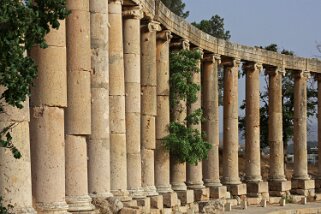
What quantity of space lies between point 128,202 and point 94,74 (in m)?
6.79

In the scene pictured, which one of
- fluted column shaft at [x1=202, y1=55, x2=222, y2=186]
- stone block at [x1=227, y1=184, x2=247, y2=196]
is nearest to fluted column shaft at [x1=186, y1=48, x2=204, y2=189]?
fluted column shaft at [x1=202, y1=55, x2=222, y2=186]

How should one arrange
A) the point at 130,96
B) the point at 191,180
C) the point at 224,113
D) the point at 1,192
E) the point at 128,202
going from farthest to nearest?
1. the point at 224,113
2. the point at 191,180
3. the point at 130,96
4. the point at 128,202
5. the point at 1,192

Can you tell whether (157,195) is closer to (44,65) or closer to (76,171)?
(76,171)

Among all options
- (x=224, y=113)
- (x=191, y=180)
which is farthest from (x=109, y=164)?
(x=224, y=113)

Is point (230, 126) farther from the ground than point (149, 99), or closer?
closer

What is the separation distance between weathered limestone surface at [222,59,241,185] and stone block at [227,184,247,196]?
62cm

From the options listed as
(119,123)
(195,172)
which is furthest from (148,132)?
(195,172)

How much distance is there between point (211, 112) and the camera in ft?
207

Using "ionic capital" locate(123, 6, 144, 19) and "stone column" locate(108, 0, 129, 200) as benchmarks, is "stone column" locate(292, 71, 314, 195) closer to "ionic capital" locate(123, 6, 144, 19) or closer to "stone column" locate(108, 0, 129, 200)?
"ionic capital" locate(123, 6, 144, 19)

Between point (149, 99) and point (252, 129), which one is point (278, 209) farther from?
point (149, 99)

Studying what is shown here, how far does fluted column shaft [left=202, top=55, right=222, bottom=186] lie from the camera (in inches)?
2452

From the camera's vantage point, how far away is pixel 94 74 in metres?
36.1

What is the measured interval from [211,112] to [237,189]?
6.29 m

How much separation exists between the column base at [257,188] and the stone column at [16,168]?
1702 inches
